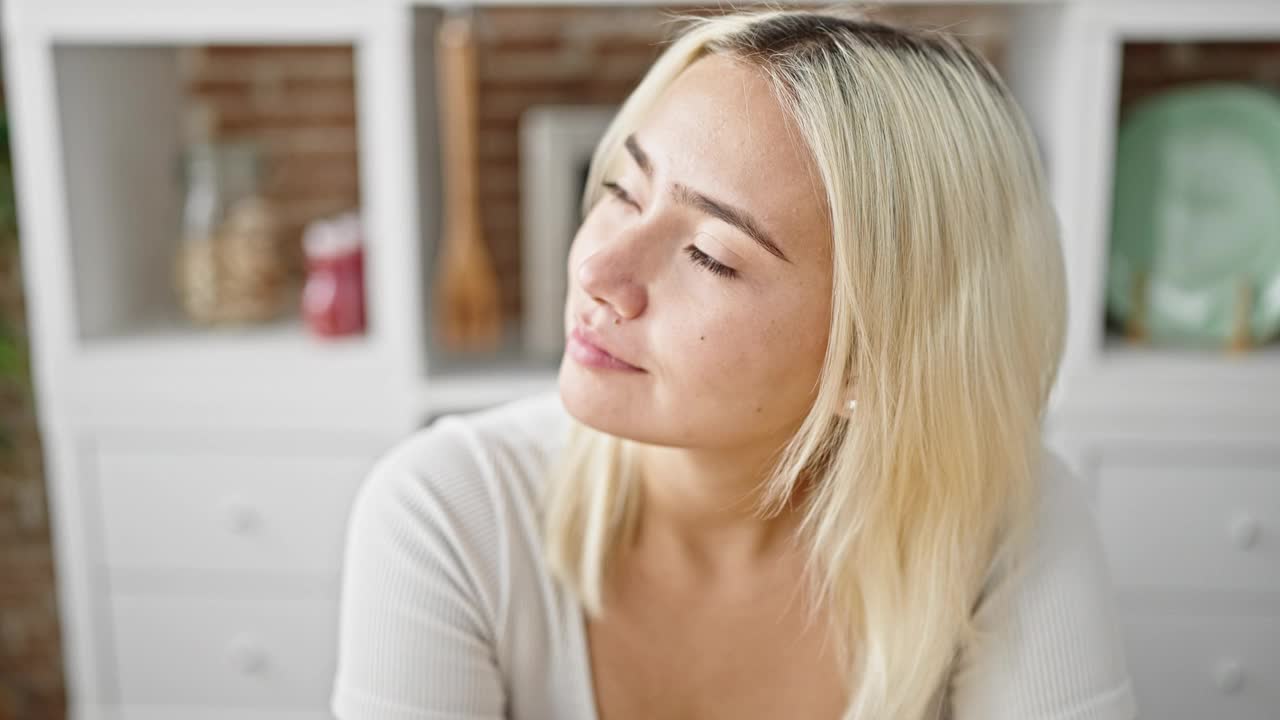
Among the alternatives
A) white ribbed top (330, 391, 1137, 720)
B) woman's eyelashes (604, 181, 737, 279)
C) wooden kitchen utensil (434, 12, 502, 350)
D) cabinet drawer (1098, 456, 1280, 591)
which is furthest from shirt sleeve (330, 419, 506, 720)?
cabinet drawer (1098, 456, 1280, 591)

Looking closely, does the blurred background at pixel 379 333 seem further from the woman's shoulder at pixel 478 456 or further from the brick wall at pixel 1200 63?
the woman's shoulder at pixel 478 456

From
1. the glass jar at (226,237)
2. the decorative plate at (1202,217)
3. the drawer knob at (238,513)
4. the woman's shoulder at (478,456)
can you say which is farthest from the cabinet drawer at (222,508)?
the decorative plate at (1202,217)

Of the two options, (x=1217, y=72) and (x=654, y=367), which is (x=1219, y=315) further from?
(x=654, y=367)

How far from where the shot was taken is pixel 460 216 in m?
1.91

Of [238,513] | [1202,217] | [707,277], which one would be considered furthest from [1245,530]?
[238,513]

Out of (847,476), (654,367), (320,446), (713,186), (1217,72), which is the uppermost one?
(1217,72)

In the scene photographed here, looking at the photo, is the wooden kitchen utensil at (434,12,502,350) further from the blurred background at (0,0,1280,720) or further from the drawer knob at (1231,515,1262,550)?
the drawer knob at (1231,515,1262,550)

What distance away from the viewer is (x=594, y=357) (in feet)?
3.26

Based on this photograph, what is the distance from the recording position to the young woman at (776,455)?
972 millimetres

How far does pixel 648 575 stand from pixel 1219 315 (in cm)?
117

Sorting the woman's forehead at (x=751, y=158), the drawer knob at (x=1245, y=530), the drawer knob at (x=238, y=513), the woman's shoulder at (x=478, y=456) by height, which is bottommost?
the drawer knob at (x=1245, y=530)

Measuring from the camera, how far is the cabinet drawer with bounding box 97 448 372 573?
1.81m

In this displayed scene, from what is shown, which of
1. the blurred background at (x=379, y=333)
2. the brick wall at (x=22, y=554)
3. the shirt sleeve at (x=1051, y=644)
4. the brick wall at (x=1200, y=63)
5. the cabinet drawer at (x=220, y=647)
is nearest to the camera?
the shirt sleeve at (x=1051, y=644)

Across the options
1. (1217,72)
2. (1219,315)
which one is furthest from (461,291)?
(1217,72)
